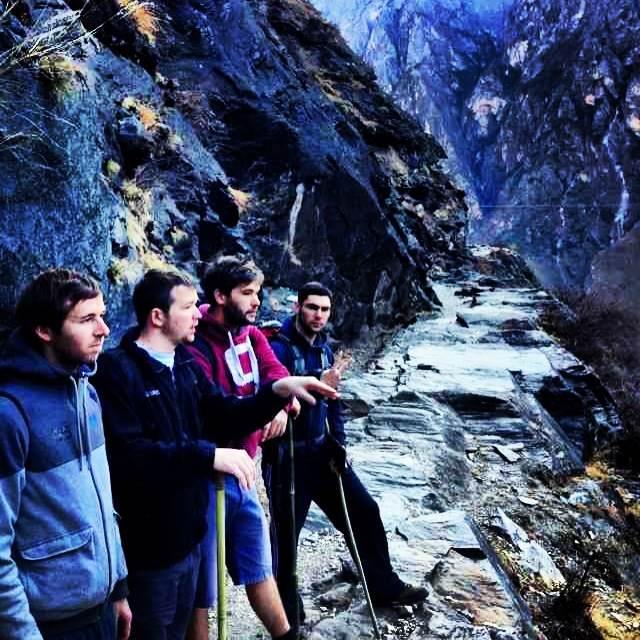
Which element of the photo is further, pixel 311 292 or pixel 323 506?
pixel 323 506

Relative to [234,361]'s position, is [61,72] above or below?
above

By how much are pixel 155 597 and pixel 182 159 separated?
23.7ft

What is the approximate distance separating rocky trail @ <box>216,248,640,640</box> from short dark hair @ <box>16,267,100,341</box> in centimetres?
255

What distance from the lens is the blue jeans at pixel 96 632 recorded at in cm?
169

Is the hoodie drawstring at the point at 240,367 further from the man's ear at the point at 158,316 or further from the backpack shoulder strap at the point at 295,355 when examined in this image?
the man's ear at the point at 158,316

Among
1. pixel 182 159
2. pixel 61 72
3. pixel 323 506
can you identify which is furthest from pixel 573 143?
pixel 323 506

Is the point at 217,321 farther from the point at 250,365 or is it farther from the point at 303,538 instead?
the point at 303,538

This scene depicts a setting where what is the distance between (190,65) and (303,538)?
9.40 m

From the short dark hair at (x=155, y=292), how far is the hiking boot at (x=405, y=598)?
7.80 feet

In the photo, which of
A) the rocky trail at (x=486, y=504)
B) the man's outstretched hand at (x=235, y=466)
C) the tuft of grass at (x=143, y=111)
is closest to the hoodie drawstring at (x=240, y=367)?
the man's outstretched hand at (x=235, y=466)

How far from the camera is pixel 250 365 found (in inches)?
111

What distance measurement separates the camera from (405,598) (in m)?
3.54

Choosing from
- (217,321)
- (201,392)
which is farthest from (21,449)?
(217,321)

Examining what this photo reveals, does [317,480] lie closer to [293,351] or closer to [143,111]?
[293,351]
